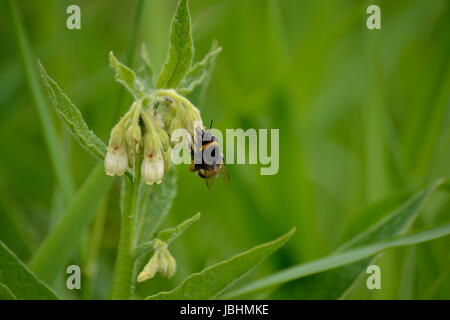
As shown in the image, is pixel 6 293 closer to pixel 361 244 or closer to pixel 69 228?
pixel 69 228

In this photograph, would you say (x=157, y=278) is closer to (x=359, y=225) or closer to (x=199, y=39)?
(x=359, y=225)

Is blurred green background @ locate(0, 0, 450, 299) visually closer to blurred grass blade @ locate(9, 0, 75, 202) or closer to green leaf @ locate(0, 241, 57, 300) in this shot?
blurred grass blade @ locate(9, 0, 75, 202)

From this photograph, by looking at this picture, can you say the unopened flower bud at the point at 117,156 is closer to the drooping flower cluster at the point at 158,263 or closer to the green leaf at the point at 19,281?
the drooping flower cluster at the point at 158,263

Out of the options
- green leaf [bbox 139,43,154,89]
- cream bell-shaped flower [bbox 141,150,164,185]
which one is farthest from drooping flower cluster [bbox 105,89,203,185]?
green leaf [bbox 139,43,154,89]

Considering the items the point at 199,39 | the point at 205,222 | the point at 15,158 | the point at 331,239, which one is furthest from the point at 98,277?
the point at 199,39

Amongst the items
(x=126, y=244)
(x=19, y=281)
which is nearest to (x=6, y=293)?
(x=19, y=281)
